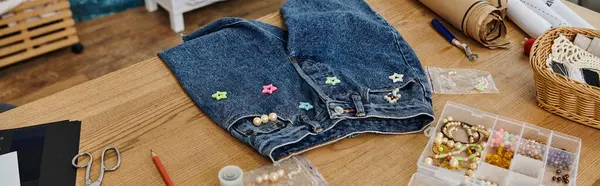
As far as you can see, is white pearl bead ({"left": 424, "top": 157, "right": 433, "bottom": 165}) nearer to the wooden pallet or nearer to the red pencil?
the red pencil

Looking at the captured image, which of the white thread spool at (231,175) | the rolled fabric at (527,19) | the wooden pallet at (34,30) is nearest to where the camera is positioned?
the white thread spool at (231,175)

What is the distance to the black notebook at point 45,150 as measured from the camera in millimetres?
799

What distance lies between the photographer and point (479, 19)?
1.10 meters

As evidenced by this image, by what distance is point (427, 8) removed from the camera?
1263 millimetres

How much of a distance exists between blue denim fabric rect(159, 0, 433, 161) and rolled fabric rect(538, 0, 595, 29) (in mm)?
393

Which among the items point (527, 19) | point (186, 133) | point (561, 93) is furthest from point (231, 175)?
point (527, 19)

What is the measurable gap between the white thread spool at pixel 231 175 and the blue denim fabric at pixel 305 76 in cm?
7

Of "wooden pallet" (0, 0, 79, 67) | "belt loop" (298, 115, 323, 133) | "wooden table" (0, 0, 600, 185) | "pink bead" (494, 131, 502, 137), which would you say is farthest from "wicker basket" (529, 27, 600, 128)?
"wooden pallet" (0, 0, 79, 67)

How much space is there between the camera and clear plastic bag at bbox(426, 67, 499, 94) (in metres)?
1.01

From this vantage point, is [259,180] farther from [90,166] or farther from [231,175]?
[90,166]

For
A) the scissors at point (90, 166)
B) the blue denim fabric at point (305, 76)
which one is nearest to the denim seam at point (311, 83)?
the blue denim fabric at point (305, 76)

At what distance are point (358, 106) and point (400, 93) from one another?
0.10 m

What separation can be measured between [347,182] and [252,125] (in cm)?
17

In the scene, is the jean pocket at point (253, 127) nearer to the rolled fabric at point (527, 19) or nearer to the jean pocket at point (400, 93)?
the jean pocket at point (400, 93)
